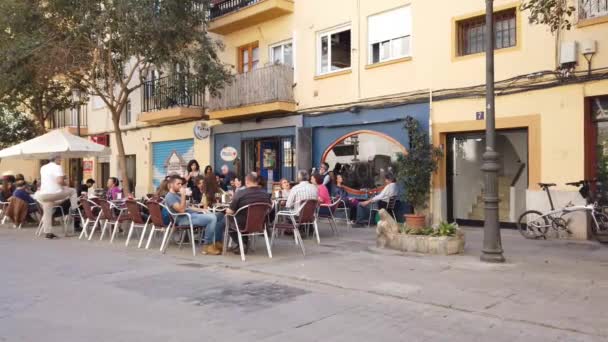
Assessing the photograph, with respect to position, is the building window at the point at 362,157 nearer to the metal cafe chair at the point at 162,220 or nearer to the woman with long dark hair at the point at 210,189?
the woman with long dark hair at the point at 210,189

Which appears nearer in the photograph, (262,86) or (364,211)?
(364,211)

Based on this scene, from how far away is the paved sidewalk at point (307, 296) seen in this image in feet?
16.0

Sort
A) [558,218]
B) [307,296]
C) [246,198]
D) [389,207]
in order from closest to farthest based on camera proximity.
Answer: [307,296], [246,198], [558,218], [389,207]

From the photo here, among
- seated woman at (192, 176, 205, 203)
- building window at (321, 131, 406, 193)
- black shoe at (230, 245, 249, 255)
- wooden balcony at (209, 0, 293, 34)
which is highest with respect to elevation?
wooden balcony at (209, 0, 293, 34)

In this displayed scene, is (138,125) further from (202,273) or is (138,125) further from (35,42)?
(202,273)

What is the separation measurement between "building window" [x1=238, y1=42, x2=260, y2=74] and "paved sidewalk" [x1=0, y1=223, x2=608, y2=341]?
9.75 meters

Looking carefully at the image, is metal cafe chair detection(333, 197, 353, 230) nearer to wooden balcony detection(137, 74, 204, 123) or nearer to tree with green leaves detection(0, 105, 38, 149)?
wooden balcony detection(137, 74, 204, 123)

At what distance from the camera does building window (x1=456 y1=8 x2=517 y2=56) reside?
11891 millimetres

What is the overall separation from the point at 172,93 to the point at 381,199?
8.98 metres

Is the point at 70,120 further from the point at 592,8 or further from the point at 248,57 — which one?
the point at 592,8

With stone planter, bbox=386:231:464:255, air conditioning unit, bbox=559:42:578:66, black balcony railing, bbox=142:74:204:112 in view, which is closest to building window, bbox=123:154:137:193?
black balcony railing, bbox=142:74:204:112

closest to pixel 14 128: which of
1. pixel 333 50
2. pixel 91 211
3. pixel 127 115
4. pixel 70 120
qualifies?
pixel 70 120

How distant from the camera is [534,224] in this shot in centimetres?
1087

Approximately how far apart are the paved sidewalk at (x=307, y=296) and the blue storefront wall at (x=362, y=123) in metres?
4.82
